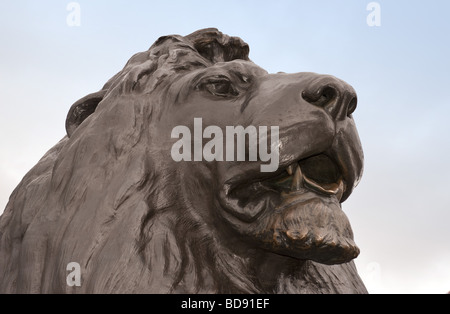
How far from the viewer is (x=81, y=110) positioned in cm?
223

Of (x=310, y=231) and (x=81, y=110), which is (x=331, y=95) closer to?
(x=310, y=231)

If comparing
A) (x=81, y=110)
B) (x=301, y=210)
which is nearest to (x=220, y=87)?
(x=301, y=210)

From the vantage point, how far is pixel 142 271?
176 centimetres

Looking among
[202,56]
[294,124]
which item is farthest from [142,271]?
[202,56]

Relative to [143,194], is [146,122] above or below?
above

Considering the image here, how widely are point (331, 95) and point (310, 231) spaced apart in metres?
0.35

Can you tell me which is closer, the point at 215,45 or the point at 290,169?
the point at 290,169

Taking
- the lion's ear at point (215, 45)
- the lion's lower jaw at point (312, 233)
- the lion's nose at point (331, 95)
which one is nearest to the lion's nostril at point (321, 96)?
the lion's nose at point (331, 95)

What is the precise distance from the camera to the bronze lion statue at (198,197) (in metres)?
1.75

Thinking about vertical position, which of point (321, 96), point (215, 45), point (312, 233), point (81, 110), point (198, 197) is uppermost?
point (215, 45)

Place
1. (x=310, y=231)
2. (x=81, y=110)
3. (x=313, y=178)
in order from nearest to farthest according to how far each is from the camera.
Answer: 1. (x=310, y=231)
2. (x=313, y=178)
3. (x=81, y=110)
